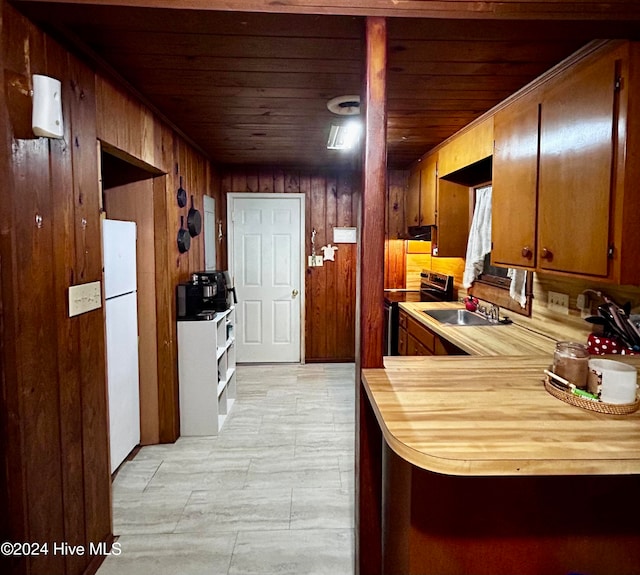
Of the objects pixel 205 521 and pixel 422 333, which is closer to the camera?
pixel 205 521

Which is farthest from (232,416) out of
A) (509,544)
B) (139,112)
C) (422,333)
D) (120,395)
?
(509,544)

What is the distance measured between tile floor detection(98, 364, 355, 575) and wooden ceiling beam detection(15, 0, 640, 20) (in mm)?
2179

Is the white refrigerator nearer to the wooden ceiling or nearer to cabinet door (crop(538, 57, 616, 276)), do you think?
the wooden ceiling

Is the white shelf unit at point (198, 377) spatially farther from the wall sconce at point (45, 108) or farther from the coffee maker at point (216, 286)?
the wall sconce at point (45, 108)

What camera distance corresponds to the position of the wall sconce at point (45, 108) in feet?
4.79

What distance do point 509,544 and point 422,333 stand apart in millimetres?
2266

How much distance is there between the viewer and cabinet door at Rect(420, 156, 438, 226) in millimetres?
3898

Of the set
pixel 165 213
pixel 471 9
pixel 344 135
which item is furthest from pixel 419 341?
pixel 471 9

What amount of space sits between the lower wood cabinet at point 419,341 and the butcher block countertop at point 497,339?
0.18 feet

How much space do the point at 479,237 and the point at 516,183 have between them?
1.03m

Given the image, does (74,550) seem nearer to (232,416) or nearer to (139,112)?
(232,416)

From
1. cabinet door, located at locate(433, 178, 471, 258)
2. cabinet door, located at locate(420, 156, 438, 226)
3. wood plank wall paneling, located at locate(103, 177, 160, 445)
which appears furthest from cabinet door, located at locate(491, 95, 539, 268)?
wood plank wall paneling, located at locate(103, 177, 160, 445)

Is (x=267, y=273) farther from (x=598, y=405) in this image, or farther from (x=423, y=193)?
(x=598, y=405)

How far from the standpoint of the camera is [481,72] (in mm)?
2176
